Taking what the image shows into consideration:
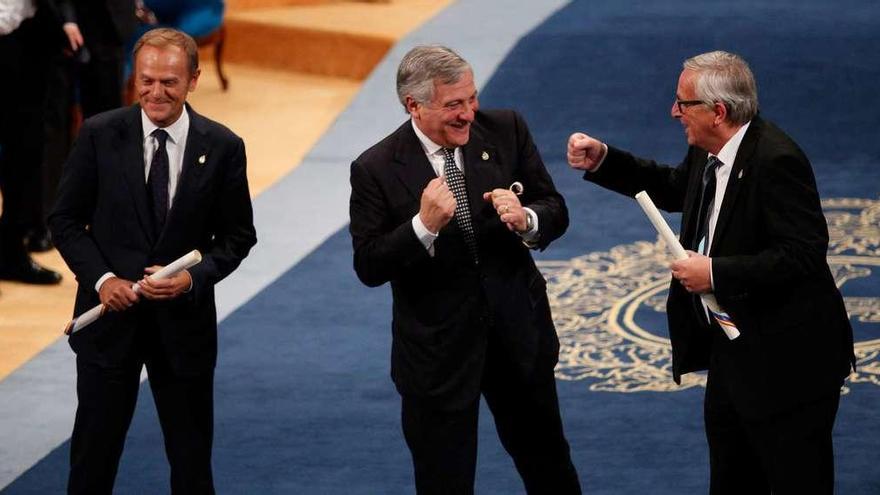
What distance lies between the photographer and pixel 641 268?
669 centimetres

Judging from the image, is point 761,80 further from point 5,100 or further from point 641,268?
point 5,100

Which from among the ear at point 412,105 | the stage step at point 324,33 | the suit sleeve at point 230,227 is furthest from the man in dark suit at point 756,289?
the stage step at point 324,33

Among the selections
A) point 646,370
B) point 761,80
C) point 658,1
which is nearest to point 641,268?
point 646,370

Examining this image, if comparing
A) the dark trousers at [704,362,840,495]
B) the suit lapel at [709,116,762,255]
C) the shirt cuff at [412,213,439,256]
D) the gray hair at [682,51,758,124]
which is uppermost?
the gray hair at [682,51,758,124]

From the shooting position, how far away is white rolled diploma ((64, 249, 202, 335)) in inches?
149

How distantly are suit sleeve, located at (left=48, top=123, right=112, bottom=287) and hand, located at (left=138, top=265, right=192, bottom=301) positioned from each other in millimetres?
126

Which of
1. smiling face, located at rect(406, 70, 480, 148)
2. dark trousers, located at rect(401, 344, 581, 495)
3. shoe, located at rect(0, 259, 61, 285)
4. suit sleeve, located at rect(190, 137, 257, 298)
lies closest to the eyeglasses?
smiling face, located at rect(406, 70, 480, 148)

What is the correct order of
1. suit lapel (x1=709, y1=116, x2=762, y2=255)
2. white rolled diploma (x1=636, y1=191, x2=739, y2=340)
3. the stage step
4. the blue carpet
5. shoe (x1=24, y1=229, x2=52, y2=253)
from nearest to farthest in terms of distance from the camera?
1. white rolled diploma (x1=636, y1=191, x2=739, y2=340)
2. suit lapel (x1=709, y1=116, x2=762, y2=255)
3. the blue carpet
4. shoe (x1=24, y1=229, x2=52, y2=253)
5. the stage step

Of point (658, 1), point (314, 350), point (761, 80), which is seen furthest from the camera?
point (658, 1)

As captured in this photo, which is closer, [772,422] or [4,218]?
[772,422]

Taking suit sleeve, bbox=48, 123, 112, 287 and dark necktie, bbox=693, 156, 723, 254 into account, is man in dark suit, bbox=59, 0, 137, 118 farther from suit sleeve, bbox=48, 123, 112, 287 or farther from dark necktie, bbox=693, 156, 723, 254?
dark necktie, bbox=693, 156, 723, 254

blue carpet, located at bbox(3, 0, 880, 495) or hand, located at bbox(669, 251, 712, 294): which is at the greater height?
hand, located at bbox(669, 251, 712, 294)

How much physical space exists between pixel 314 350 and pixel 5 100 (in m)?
1.59

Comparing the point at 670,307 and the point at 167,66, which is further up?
the point at 167,66
